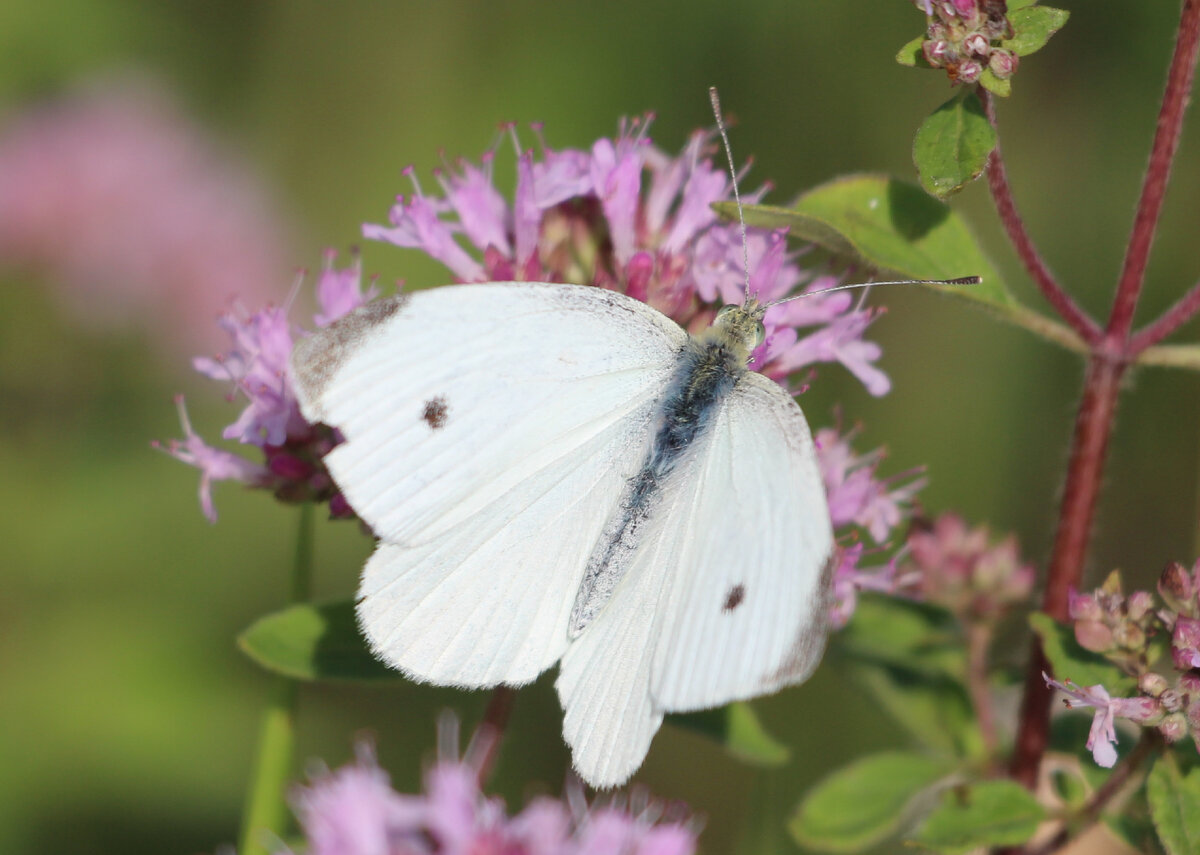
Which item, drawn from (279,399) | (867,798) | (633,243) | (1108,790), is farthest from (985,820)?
(279,399)

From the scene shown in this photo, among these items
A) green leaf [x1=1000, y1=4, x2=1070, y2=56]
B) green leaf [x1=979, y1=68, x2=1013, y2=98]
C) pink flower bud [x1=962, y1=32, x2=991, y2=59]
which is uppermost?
green leaf [x1=1000, y1=4, x2=1070, y2=56]

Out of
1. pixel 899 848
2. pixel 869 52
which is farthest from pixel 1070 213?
pixel 899 848

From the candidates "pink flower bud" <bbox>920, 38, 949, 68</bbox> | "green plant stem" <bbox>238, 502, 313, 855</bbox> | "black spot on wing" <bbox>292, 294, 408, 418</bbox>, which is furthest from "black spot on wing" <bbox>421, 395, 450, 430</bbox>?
"pink flower bud" <bbox>920, 38, 949, 68</bbox>

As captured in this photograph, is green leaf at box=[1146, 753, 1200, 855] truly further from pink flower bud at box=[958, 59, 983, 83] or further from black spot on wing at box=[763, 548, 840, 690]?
pink flower bud at box=[958, 59, 983, 83]

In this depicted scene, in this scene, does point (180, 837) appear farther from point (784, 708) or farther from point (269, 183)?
point (269, 183)

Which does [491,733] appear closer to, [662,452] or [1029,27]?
[662,452]

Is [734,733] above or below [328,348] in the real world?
below
